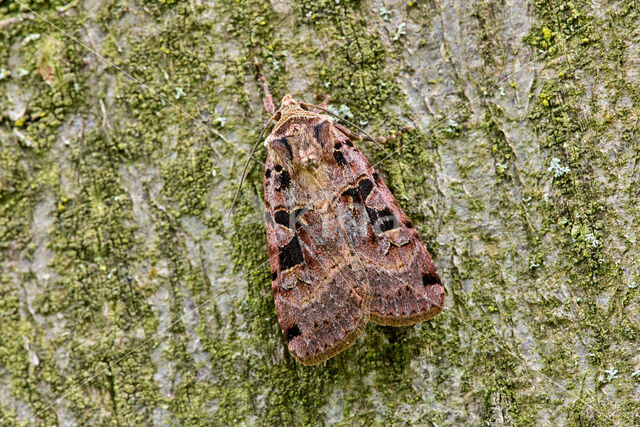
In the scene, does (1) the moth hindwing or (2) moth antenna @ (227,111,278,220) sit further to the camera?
(2) moth antenna @ (227,111,278,220)

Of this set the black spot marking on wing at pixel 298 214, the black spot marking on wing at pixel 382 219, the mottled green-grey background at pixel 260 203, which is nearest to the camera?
the mottled green-grey background at pixel 260 203

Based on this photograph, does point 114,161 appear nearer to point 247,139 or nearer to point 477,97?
point 247,139

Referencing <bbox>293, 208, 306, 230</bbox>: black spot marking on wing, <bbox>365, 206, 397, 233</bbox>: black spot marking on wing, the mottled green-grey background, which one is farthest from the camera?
<bbox>293, 208, 306, 230</bbox>: black spot marking on wing

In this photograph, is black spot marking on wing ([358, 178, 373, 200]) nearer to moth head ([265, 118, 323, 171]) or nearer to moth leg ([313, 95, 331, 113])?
moth head ([265, 118, 323, 171])

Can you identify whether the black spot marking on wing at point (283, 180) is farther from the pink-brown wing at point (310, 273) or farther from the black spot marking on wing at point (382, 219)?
the black spot marking on wing at point (382, 219)

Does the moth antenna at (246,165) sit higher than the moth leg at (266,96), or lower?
lower

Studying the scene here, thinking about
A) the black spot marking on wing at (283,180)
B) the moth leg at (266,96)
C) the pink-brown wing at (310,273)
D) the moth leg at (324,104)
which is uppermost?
the moth leg at (266,96)

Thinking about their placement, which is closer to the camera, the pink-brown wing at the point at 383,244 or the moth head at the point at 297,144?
the pink-brown wing at the point at 383,244

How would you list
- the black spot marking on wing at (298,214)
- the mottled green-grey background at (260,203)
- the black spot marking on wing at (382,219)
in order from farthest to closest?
1. the black spot marking on wing at (298,214)
2. the black spot marking on wing at (382,219)
3. the mottled green-grey background at (260,203)

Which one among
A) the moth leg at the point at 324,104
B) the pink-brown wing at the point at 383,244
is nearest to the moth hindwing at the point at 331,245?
the pink-brown wing at the point at 383,244

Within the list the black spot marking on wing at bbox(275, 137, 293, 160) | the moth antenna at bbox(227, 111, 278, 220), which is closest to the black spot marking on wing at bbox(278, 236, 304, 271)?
the moth antenna at bbox(227, 111, 278, 220)
